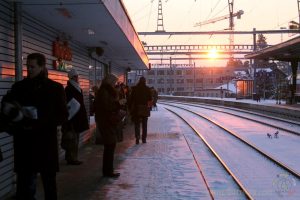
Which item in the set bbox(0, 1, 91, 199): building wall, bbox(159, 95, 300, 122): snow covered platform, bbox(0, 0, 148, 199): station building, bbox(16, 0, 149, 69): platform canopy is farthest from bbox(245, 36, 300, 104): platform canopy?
bbox(0, 1, 91, 199): building wall

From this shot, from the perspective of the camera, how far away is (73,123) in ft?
26.1

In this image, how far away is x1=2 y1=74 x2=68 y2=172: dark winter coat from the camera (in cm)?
466

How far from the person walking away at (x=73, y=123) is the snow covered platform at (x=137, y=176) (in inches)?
10.0

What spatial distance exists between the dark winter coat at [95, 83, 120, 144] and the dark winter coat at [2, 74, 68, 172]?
3082mm

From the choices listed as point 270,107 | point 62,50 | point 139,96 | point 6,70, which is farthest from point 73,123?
point 270,107

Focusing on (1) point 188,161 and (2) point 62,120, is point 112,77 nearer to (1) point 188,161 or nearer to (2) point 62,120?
(1) point 188,161

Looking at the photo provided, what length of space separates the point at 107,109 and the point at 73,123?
559 millimetres

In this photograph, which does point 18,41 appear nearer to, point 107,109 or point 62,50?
point 107,109

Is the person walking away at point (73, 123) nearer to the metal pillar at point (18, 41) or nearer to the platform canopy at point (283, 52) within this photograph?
the metal pillar at point (18, 41)

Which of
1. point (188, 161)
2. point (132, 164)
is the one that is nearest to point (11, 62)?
point (132, 164)

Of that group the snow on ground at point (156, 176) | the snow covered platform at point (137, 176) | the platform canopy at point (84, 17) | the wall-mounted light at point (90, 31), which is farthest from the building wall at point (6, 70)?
the wall-mounted light at point (90, 31)

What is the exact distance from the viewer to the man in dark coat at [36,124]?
15.2 feet

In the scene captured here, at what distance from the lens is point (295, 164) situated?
988cm

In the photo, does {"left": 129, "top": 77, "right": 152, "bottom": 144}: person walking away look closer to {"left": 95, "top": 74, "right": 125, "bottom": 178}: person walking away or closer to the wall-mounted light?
the wall-mounted light
